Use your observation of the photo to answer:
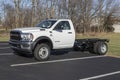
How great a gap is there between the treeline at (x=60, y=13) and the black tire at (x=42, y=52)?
33830mm

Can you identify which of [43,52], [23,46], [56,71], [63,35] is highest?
[63,35]

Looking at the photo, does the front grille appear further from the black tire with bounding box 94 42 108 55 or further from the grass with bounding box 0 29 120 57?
the grass with bounding box 0 29 120 57

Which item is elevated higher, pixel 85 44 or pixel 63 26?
pixel 63 26

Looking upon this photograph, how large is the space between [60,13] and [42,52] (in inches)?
1591

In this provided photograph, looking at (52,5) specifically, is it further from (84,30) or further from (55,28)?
(55,28)

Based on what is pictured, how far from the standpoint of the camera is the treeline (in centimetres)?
4986

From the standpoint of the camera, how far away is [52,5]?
5275cm

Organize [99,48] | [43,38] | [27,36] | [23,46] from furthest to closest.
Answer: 1. [99,48]
2. [43,38]
3. [23,46]
4. [27,36]

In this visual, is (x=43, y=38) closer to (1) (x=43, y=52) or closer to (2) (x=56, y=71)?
(1) (x=43, y=52)

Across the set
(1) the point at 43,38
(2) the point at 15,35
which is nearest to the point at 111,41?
(1) the point at 43,38

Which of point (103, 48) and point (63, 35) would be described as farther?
point (103, 48)

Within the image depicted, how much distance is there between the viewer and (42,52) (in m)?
13.6

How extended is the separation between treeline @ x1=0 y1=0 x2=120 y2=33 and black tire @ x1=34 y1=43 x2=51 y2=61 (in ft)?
111

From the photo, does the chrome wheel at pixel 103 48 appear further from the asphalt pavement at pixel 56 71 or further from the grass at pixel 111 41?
the asphalt pavement at pixel 56 71
